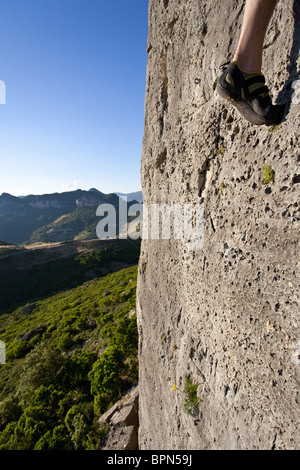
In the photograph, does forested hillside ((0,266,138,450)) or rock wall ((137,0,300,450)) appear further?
forested hillside ((0,266,138,450))

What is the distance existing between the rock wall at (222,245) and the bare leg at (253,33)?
1.27 feet

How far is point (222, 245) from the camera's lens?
12.1ft

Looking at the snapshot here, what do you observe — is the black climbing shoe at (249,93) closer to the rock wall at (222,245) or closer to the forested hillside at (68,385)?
the rock wall at (222,245)

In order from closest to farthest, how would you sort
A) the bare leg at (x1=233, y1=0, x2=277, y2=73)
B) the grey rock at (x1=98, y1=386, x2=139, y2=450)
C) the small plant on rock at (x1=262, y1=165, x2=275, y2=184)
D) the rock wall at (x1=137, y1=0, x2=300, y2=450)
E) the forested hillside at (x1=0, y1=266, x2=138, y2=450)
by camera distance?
the bare leg at (x1=233, y1=0, x2=277, y2=73) < the rock wall at (x1=137, y1=0, x2=300, y2=450) < the small plant on rock at (x1=262, y1=165, x2=275, y2=184) < the grey rock at (x1=98, y1=386, x2=139, y2=450) < the forested hillside at (x1=0, y1=266, x2=138, y2=450)

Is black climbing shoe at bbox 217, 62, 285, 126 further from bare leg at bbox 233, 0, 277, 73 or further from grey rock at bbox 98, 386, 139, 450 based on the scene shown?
grey rock at bbox 98, 386, 139, 450

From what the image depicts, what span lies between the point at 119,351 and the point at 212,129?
51.2 ft

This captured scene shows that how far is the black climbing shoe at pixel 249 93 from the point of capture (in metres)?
2.30

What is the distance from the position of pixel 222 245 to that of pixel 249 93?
6.98ft

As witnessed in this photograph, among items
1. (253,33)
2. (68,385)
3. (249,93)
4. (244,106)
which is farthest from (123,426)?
(253,33)

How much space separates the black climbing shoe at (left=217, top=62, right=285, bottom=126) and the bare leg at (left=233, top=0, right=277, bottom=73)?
14 centimetres

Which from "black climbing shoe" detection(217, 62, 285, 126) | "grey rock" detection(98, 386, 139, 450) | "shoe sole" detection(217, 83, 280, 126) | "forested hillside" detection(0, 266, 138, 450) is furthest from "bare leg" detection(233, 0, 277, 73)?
"forested hillside" detection(0, 266, 138, 450)

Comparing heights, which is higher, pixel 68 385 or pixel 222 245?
pixel 222 245

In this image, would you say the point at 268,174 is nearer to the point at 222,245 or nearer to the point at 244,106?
the point at 244,106

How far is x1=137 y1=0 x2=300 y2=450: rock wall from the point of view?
8.31 feet
